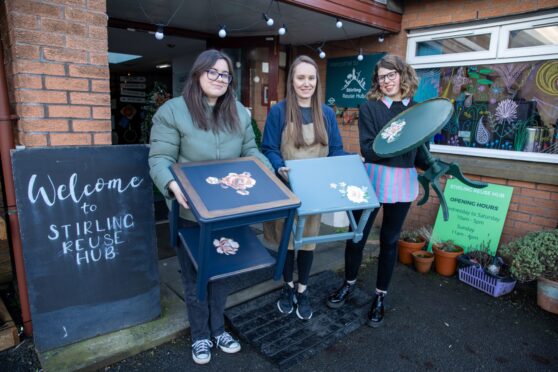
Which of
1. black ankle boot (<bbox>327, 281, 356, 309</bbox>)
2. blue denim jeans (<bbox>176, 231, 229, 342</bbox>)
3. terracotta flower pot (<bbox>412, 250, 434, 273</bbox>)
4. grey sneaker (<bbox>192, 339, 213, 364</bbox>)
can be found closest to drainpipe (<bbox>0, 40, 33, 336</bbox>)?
blue denim jeans (<bbox>176, 231, 229, 342</bbox>)

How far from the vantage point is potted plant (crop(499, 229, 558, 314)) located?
9.63ft

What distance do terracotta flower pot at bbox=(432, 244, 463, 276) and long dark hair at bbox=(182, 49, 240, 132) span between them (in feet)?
8.40

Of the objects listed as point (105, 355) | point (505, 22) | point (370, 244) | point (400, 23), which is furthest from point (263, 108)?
point (105, 355)

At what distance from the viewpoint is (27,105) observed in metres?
1.91

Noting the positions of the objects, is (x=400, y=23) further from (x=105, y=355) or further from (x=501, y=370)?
(x=105, y=355)

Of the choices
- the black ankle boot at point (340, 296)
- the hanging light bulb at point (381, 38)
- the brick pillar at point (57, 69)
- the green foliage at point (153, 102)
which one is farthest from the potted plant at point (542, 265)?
the green foliage at point (153, 102)

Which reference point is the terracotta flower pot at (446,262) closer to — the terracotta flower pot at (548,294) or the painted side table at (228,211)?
the terracotta flower pot at (548,294)

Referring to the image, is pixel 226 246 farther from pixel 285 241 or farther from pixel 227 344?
pixel 227 344

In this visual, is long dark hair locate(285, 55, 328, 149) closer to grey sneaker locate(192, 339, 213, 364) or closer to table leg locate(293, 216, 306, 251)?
table leg locate(293, 216, 306, 251)

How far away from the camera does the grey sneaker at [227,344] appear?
90.0 inches

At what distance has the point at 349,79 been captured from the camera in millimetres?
4781

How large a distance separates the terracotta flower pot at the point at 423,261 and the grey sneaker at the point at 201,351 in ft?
7.45

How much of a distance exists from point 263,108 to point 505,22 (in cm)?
288

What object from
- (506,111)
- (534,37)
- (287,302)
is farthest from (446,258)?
(534,37)
